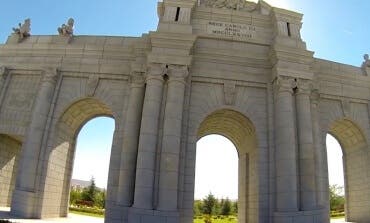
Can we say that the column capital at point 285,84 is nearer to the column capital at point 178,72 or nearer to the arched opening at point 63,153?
the column capital at point 178,72

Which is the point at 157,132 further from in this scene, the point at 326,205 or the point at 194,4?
the point at 326,205

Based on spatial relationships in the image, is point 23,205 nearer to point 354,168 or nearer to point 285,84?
point 285,84

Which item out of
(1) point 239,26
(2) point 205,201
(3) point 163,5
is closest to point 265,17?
(1) point 239,26

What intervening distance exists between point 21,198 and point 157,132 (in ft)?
27.0

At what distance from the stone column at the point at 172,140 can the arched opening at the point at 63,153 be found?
5505mm

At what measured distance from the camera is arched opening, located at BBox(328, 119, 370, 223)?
73.4ft

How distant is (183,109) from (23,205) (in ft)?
32.6

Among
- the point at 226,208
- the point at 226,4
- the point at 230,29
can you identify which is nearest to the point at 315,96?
the point at 230,29

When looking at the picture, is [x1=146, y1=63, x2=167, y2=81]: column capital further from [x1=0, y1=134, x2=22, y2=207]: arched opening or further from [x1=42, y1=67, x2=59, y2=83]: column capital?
[x1=0, y1=134, x2=22, y2=207]: arched opening

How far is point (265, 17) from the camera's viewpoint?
2098 centimetres

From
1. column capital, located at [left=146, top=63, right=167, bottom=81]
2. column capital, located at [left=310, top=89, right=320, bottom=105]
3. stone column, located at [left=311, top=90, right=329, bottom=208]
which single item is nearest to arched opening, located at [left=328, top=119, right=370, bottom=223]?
column capital, located at [left=310, top=89, right=320, bottom=105]

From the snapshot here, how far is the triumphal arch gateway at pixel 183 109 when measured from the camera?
17.0 metres

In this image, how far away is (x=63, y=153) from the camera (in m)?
21.1

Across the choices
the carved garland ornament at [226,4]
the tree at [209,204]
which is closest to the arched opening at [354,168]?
the carved garland ornament at [226,4]
